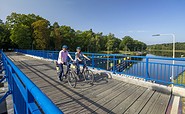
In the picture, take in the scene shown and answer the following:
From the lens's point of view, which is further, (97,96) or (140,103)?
(97,96)

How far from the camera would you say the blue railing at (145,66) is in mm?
5369

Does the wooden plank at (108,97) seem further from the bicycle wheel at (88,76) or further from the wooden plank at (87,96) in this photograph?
the bicycle wheel at (88,76)

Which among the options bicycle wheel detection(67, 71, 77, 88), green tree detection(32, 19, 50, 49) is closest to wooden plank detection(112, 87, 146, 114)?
bicycle wheel detection(67, 71, 77, 88)

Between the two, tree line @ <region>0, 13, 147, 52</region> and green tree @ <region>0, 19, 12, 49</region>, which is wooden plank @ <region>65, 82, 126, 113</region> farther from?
green tree @ <region>0, 19, 12, 49</region>

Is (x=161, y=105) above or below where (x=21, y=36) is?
below

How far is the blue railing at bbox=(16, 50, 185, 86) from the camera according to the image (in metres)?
5.37

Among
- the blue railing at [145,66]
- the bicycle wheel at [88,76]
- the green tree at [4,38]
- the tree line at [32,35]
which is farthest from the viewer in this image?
the green tree at [4,38]

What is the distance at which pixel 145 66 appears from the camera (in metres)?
6.29

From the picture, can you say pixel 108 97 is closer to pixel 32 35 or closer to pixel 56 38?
pixel 32 35

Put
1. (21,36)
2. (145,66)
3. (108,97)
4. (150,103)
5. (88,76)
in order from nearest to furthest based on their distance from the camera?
1. (150,103)
2. (108,97)
3. (88,76)
4. (145,66)
5. (21,36)

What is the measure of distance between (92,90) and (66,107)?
157 cm

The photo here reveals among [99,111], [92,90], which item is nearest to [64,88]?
[92,90]

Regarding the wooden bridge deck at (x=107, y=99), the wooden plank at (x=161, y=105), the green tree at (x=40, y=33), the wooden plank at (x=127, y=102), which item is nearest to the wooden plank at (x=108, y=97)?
the wooden bridge deck at (x=107, y=99)

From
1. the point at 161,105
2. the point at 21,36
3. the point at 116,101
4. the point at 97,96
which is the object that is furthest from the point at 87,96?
the point at 21,36
